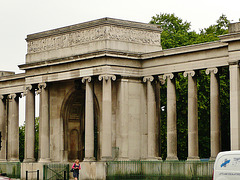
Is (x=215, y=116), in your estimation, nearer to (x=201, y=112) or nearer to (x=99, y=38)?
(x=99, y=38)

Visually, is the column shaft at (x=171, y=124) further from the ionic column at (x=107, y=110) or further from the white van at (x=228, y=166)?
the white van at (x=228, y=166)

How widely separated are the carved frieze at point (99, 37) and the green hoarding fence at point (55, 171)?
10.0 m

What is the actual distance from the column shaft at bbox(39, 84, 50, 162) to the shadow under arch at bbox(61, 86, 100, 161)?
1.65 meters

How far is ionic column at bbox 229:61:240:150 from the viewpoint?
1918 inches

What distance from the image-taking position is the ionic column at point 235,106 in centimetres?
4872

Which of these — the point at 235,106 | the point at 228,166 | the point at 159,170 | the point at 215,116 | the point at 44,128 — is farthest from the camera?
the point at 44,128

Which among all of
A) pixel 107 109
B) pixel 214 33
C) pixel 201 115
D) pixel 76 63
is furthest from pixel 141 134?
pixel 214 33

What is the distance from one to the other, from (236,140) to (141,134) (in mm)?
11486

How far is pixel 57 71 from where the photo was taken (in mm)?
60969

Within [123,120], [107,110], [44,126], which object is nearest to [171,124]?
[123,120]

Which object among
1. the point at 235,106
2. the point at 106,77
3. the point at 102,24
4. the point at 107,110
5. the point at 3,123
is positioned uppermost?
the point at 102,24

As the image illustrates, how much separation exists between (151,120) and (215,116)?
279 inches

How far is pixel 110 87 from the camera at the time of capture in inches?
2224

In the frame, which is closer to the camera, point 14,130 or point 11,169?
point 11,169
